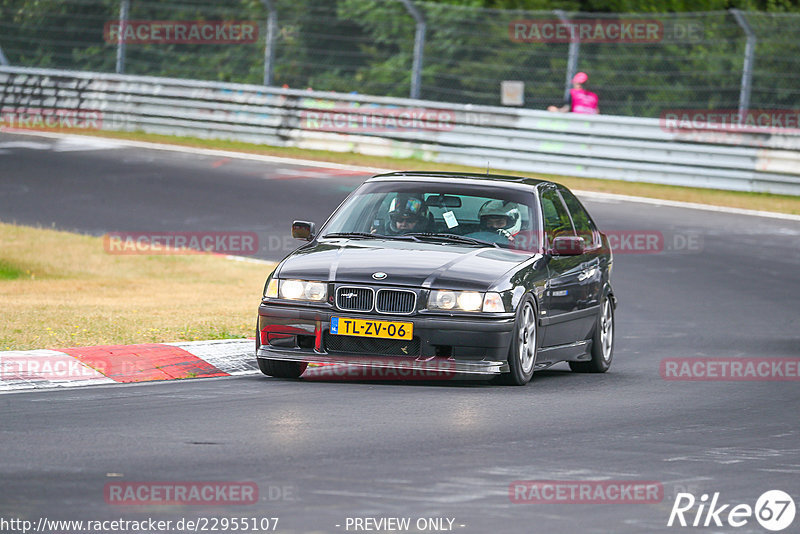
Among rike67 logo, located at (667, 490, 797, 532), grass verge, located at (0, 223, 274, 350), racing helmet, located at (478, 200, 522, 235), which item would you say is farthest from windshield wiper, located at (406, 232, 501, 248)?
rike67 logo, located at (667, 490, 797, 532)

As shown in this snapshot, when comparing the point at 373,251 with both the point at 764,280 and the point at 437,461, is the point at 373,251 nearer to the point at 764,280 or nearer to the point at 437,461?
the point at 437,461

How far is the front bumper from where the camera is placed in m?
9.52

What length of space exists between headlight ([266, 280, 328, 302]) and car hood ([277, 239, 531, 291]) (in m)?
0.04

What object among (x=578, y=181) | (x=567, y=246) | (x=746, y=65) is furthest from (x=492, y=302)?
(x=578, y=181)

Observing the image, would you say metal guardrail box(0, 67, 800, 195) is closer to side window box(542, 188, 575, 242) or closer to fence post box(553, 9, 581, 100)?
fence post box(553, 9, 581, 100)

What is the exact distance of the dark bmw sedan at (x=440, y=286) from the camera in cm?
955

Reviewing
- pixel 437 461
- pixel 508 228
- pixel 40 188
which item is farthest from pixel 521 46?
pixel 437 461

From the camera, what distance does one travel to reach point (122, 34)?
95.7 ft

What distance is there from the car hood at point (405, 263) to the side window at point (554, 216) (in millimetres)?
654

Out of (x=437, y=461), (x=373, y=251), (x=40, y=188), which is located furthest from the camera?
(x=40, y=188)

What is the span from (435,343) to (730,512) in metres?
3.50

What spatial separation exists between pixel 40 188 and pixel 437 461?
16.0 metres

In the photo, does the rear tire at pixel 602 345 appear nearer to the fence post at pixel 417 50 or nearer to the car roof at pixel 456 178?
the car roof at pixel 456 178

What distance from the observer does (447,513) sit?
236 inches
